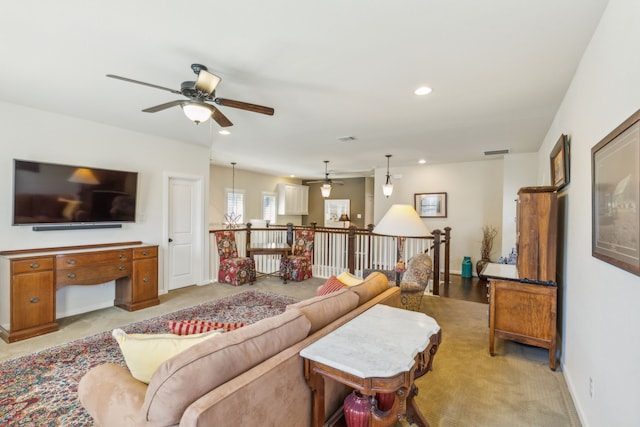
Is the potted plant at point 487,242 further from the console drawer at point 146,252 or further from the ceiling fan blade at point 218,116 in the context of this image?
the console drawer at point 146,252

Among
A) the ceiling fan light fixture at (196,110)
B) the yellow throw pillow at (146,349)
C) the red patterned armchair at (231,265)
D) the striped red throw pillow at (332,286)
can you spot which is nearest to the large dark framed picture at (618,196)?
the striped red throw pillow at (332,286)

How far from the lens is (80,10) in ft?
5.85

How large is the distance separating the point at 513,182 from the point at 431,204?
1.82 m

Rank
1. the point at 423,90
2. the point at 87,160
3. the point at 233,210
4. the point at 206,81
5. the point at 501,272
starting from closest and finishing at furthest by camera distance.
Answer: the point at 206,81 < the point at 423,90 < the point at 501,272 < the point at 87,160 < the point at 233,210

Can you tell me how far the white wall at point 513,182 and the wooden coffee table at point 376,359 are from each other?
4501mm

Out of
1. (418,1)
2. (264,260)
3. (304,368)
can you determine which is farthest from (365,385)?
(264,260)

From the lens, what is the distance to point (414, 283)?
3355 mm

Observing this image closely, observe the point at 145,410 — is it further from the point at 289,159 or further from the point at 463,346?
the point at 289,159

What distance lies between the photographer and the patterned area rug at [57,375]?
2018 millimetres

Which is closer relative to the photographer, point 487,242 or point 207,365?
point 207,365

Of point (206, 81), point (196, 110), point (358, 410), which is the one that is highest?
point (206, 81)

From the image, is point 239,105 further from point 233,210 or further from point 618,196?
point 233,210

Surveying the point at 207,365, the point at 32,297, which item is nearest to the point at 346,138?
the point at 207,365

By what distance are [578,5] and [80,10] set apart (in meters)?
2.84
